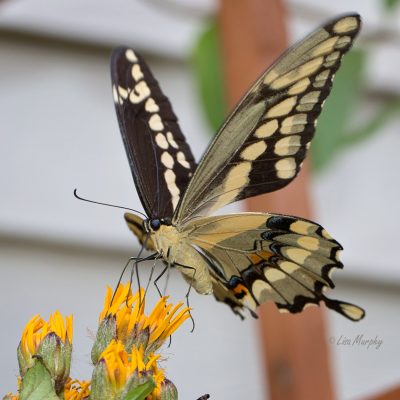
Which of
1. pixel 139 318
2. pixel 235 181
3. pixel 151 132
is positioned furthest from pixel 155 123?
pixel 139 318

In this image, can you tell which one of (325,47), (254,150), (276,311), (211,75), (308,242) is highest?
(211,75)

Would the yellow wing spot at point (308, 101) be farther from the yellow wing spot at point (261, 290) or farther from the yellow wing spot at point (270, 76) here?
the yellow wing spot at point (261, 290)

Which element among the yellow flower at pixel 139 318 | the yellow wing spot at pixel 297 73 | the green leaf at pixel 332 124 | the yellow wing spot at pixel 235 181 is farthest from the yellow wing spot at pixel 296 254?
the green leaf at pixel 332 124

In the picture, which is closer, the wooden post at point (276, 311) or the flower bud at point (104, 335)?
the flower bud at point (104, 335)

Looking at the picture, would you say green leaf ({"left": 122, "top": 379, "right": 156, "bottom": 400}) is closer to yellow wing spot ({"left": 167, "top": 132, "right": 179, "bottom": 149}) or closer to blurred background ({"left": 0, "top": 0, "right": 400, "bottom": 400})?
yellow wing spot ({"left": 167, "top": 132, "right": 179, "bottom": 149})

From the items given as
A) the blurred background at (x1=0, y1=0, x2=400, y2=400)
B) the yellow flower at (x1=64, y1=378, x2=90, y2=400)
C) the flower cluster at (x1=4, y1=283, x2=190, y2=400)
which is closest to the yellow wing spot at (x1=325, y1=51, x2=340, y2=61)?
the flower cluster at (x1=4, y1=283, x2=190, y2=400)

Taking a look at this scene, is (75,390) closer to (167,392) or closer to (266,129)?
(167,392)
